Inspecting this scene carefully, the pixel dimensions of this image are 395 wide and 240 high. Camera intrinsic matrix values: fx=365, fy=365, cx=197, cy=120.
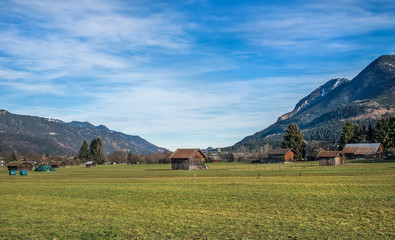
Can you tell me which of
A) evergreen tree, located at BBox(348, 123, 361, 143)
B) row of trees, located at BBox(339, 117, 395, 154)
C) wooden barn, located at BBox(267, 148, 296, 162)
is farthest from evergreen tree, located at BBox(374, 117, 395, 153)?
wooden barn, located at BBox(267, 148, 296, 162)

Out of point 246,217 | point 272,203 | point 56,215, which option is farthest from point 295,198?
point 56,215

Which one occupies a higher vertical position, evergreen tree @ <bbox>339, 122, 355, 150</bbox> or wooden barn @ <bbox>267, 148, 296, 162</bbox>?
evergreen tree @ <bbox>339, 122, 355, 150</bbox>

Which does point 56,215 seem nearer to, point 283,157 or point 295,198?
point 295,198

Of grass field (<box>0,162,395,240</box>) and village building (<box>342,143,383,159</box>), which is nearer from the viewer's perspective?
grass field (<box>0,162,395,240</box>)

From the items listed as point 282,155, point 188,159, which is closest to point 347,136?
point 282,155

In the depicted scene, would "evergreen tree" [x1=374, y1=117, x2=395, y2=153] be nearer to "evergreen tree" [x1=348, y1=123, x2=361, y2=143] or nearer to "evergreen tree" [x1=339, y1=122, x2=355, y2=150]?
"evergreen tree" [x1=339, y1=122, x2=355, y2=150]

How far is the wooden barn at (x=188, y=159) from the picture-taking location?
9981 centimetres

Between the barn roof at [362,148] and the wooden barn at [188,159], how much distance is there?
166 ft

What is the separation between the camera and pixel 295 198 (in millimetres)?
27328

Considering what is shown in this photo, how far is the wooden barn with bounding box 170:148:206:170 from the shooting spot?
327ft

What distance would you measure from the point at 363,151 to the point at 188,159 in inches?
2228

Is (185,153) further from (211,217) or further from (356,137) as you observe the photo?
(211,217)

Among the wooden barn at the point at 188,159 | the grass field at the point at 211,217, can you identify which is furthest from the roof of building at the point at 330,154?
the grass field at the point at 211,217

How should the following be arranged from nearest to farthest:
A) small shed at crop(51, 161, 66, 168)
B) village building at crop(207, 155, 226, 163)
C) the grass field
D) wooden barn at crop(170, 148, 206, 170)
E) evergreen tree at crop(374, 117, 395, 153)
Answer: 1. the grass field
2. wooden barn at crop(170, 148, 206, 170)
3. evergreen tree at crop(374, 117, 395, 153)
4. small shed at crop(51, 161, 66, 168)
5. village building at crop(207, 155, 226, 163)
